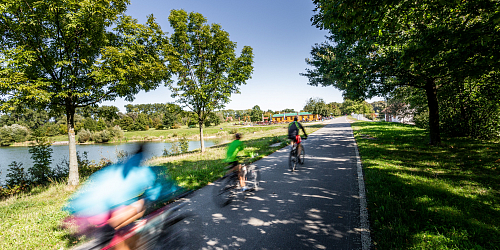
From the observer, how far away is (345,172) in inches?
242

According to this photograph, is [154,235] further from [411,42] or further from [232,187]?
[411,42]

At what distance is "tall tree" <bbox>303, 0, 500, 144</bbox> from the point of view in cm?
431

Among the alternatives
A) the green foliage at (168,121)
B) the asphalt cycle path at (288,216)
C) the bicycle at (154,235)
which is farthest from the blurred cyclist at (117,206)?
the green foliage at (168,121)

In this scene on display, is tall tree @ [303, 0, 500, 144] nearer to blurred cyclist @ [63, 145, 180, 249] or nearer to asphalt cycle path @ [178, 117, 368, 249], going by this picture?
asphalt cycle path @ [178, 117, 368, 249]

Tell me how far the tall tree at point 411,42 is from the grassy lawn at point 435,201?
276 cm

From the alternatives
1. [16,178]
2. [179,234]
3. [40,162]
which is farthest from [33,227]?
[40,162]

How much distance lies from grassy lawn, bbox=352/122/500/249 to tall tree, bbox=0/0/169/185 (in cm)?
864

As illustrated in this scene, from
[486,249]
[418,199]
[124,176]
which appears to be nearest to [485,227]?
[486,249]

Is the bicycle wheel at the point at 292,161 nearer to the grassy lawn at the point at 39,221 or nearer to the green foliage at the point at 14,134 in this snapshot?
the grassy lawn at the point at 39,221

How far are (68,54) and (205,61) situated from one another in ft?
22.2

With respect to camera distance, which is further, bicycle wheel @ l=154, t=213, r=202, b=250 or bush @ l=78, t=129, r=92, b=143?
bush @ l=78, t=129, r=92, b=143

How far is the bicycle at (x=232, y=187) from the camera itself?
457 centimetres

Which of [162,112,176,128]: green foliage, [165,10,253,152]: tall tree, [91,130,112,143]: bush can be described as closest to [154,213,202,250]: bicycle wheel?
[165,10,253,152]: tall tree

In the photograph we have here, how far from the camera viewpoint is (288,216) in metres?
3.65
